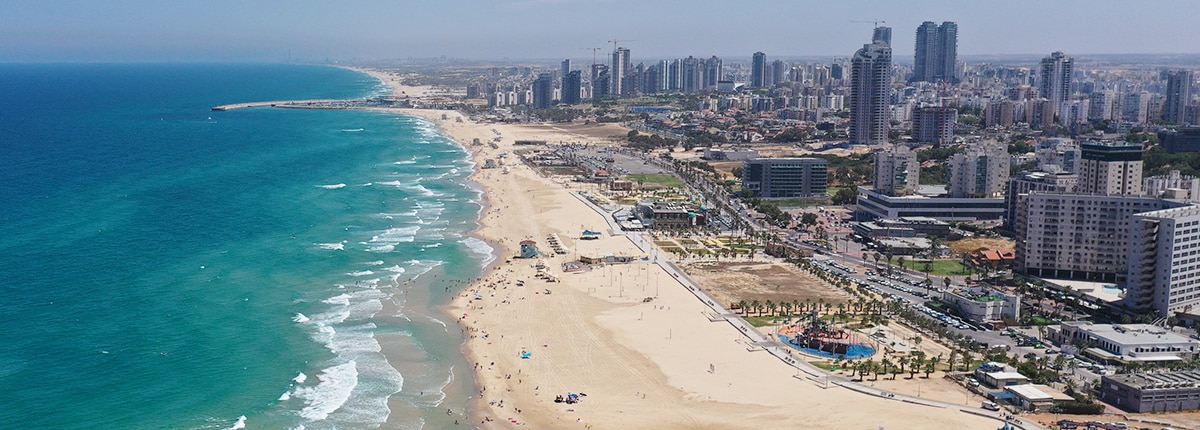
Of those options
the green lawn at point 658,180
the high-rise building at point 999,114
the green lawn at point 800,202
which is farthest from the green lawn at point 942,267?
the high-rise building at point 999,114

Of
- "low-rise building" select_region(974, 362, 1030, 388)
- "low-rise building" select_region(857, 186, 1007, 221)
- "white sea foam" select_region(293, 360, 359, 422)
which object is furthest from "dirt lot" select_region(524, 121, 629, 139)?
"low-rise building" select_region(974, 362, 1030, 388)

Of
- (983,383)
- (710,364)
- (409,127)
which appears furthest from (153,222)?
(409,127)

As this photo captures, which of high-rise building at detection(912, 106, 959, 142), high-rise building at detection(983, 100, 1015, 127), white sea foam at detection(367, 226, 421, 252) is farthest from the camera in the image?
high-rise building at detection(983, 100, 1015, 127)

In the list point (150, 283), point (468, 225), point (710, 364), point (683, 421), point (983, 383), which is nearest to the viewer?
point (683, 421)

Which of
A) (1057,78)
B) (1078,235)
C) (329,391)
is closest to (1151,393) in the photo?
(1078,235)

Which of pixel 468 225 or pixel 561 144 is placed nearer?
pixel 468 225

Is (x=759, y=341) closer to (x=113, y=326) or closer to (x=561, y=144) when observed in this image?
(x=113, y=326)

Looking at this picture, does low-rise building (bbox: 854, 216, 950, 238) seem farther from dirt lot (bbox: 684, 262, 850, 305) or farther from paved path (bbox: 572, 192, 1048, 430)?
paved path (bbox: 572, 192, 1048, 430)
